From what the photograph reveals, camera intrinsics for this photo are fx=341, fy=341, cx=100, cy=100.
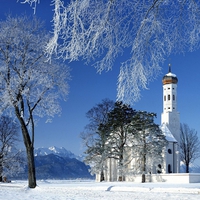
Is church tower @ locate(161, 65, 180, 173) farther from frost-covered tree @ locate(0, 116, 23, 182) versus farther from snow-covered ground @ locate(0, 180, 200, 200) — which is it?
snow-covered ground @ locate(0, 180, 200, 200)

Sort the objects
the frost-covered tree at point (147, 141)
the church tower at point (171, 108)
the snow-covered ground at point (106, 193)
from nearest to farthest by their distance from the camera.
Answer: the snow-covered ground at point (106, 193) < the frost-covered tree at point (147, 141) < the church tower at point (171, 108)

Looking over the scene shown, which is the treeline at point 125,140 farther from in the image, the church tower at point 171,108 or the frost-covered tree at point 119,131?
the church tower at point 171,108

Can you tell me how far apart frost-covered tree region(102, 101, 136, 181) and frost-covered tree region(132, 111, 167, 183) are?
5.17ft

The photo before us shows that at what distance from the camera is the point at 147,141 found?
3825 centimetres

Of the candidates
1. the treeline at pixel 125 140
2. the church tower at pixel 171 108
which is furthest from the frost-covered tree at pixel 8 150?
the church tower at pixel 171 108

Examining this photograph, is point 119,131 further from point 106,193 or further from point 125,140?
point 106,193

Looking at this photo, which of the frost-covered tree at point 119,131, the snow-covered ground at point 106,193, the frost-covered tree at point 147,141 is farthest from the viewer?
the frost-covered tree at point 119,131

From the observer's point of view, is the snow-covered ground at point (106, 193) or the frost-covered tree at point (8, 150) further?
the frost-covered tree at point (8, 150)

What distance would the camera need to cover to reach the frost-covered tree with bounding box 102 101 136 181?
3941 cm

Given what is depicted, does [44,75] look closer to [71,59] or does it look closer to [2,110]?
[2,110]

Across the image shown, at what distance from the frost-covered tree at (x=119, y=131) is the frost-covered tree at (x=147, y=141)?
5.17 feet

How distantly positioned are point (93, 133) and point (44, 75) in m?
21.2

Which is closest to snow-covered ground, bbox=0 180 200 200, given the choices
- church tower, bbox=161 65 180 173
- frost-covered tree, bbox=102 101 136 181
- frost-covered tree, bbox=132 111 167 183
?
frost-covered tree, bbox=132 111 167 183

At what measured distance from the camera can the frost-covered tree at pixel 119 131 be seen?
39406 millimetres
